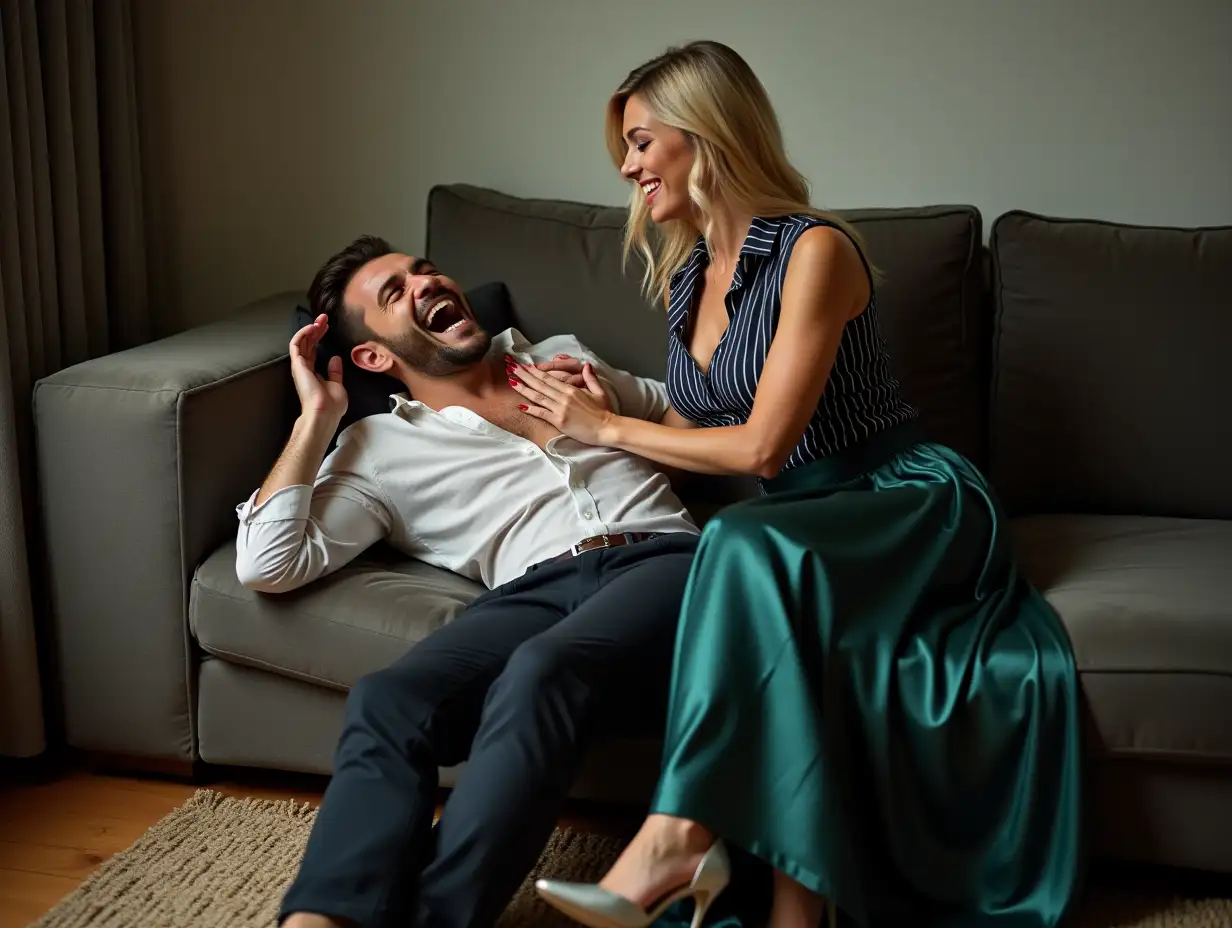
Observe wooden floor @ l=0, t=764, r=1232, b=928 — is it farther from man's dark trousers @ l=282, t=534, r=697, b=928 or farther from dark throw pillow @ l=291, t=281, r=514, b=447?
dark throw pillow @ l=291, t=281, r=514, b=447

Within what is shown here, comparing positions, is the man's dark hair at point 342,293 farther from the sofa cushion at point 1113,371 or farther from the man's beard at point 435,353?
the sofa cushion at point 1113,371

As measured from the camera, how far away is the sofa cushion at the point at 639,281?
2.36m

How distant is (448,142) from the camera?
9.56 ft

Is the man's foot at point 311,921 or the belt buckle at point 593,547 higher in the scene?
the belt buckle at point 593,547

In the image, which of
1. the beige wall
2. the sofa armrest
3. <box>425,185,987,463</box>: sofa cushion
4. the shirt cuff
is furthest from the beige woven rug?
the beige wall

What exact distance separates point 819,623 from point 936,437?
0.80m

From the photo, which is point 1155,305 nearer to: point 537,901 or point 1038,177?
point 1038,177

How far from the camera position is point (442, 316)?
221 cm

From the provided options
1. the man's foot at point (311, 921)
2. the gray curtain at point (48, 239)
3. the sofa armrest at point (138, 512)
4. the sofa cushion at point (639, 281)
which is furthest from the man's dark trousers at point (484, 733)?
the gray curtain at point (48, 239)

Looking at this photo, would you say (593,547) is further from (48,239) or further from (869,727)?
(48,239)

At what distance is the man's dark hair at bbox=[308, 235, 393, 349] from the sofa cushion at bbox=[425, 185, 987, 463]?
0.32 metres

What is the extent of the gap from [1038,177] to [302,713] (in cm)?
176

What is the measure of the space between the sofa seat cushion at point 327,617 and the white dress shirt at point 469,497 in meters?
0.04

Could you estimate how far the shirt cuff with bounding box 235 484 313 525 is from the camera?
6.35 ft
